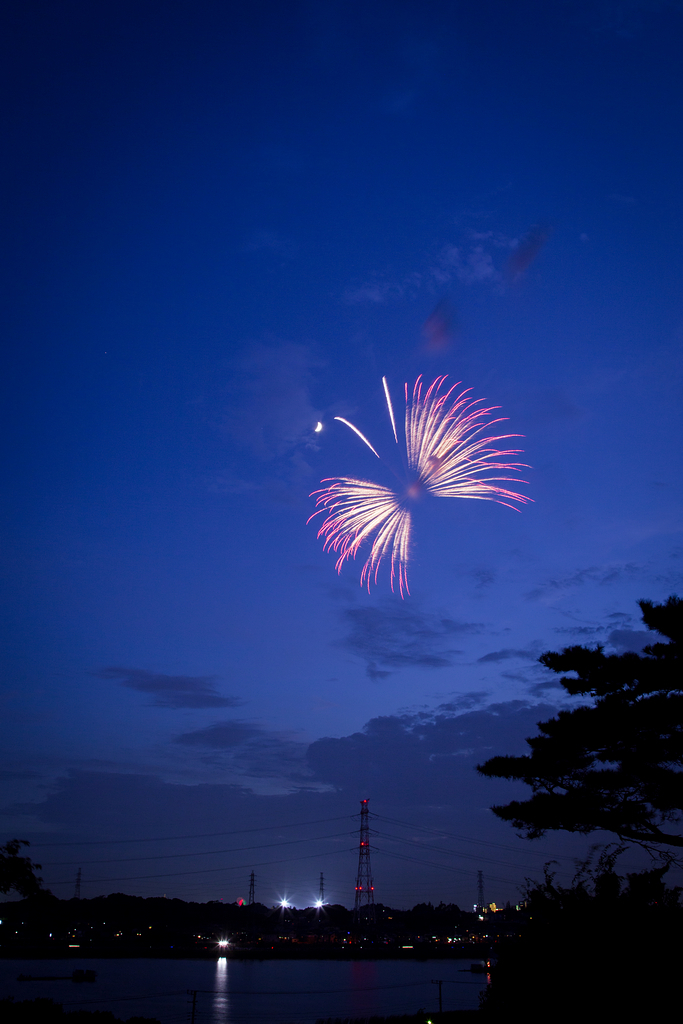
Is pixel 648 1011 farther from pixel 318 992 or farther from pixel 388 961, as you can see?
pixel 388 961

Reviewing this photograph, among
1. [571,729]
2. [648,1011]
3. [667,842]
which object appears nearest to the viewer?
[648,1011]

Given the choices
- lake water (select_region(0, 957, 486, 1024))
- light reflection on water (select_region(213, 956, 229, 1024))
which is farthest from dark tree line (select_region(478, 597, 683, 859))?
light reflection on water (select_region(213, 956, 229, 1024))

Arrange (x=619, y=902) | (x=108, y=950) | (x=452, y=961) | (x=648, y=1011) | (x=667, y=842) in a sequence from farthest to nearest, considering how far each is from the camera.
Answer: (x=452, y=961) < (x=108, y=950) < (x=667, y=842) < (x=619, y=902) < (x=648, y=1011)

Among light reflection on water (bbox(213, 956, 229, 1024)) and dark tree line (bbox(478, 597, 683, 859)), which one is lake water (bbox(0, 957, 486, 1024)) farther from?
dark tree line (bbox(478, 597, 683, 859))

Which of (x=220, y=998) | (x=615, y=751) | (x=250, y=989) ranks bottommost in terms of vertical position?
(x=250, y=989)

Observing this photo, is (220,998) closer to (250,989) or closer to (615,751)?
(250,989)

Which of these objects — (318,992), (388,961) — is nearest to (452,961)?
(388,961)

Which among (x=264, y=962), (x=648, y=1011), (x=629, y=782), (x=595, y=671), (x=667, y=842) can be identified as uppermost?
(x=595, y=671)

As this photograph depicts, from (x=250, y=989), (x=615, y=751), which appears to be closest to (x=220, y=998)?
(x=250, y=989)

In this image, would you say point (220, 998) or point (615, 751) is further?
point (220, 998)

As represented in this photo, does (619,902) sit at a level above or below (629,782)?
below
